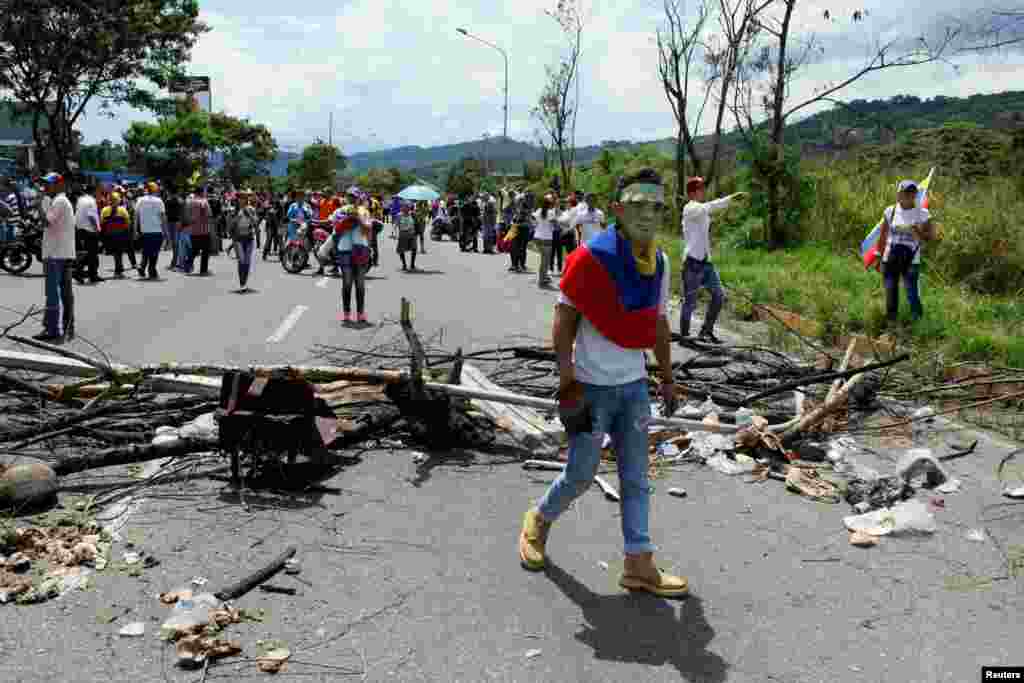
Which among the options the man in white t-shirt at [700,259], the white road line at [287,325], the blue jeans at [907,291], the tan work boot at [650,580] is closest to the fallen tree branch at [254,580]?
the tan work boot at [650,580]

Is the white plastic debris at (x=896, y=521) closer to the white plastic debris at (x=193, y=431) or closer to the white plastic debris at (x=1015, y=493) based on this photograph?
the white plastic debris at (x=1015, y=493)

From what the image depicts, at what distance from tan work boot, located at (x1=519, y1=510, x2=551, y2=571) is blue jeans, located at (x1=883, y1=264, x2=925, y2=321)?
788 cm

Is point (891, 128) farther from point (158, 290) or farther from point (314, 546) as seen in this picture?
point (314, 546)

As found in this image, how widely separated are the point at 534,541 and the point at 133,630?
6.25 ft

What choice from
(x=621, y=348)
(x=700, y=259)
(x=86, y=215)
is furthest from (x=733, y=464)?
(x=86, y=215)

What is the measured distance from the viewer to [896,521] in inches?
207

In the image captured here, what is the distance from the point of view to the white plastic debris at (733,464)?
6.34m

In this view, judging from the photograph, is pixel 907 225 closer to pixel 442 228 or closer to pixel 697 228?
pixel 697 228

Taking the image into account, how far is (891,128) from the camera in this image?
75.2 ft

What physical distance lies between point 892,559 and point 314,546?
3.06 m

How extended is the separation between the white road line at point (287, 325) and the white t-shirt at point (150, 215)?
5.99 meters

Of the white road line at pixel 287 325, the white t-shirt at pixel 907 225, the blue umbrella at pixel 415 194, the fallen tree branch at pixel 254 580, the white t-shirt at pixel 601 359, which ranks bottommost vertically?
the fallen tree branch at pixel 254 580

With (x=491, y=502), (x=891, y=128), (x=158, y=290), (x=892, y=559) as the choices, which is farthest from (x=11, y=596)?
(x=891, y=128)

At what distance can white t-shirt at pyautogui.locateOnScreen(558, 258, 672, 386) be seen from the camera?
4.33m
